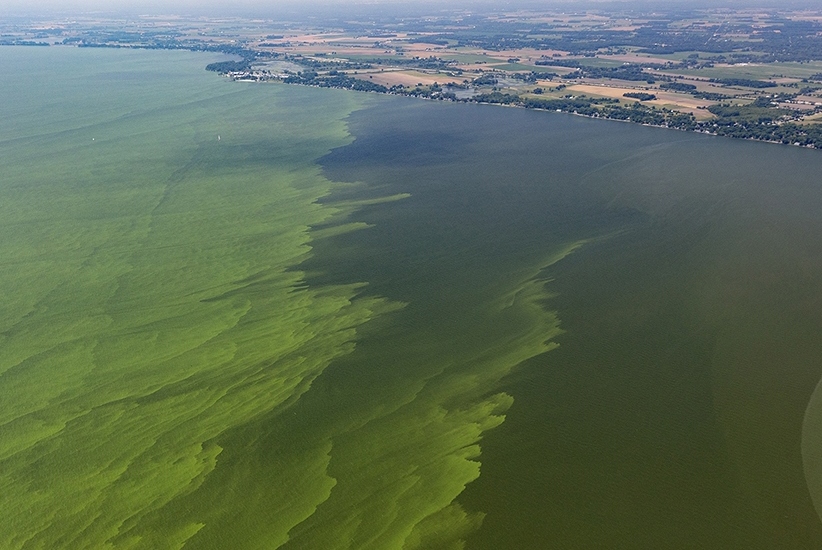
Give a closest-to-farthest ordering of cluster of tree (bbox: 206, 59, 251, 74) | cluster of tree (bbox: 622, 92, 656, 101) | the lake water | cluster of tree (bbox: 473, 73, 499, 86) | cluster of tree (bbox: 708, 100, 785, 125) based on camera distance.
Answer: the lake water, cluster of tree (bbox: 708, 100, 785, 125), cluster of tree (bbox: 622, 92, 656, 101), cluster of tree (bbox: 473, 73, 499, 86), cluster of tree (bbox: 206, 59, 251, 74)

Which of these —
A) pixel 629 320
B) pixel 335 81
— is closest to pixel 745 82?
pixel 335 81

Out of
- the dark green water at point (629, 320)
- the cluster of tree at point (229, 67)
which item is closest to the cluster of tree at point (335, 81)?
the cluster of tree at point (229, 67)

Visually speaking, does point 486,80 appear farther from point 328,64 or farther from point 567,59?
point 328,64

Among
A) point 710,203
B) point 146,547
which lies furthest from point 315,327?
point 710,203

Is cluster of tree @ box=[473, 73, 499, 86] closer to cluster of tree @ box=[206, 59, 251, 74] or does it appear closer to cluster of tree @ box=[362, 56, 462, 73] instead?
cluster of tree @ box=[362, 56, 462, 73]

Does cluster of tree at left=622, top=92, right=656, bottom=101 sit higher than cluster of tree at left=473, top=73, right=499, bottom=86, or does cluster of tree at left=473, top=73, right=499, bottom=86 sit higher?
cluster of tree at left=473, top=73, right=499, bottom=86

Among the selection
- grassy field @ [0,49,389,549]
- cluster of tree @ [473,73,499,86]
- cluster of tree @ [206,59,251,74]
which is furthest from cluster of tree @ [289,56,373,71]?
grassy field @ [0,49,389,549]
